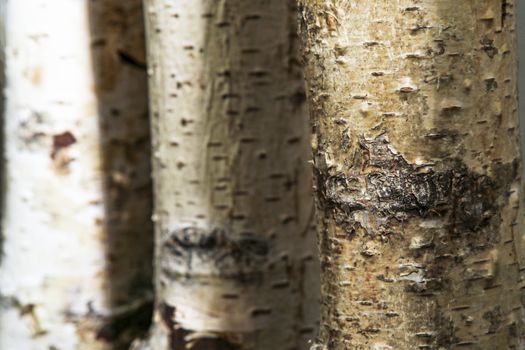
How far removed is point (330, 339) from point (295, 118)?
0.66 meters

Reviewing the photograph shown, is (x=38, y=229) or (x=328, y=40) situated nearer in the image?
(x=328, y=40)

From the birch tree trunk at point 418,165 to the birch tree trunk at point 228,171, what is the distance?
620mm

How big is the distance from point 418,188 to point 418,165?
22mm

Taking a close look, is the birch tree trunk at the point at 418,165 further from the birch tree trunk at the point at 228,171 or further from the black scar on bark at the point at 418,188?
the birch tree trunk at the point at 228,171

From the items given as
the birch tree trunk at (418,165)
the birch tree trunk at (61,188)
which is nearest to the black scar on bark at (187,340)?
the birch tree trunk at (61,188)

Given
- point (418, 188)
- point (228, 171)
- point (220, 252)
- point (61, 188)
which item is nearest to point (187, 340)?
point (220, 252)

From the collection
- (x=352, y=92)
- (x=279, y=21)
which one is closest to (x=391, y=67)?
(x=352, y=92)

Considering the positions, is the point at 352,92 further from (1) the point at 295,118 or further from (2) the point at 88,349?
(2) the point at 88,349

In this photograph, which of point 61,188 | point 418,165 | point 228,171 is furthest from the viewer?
point 61,188

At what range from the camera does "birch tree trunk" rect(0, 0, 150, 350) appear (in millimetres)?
1996

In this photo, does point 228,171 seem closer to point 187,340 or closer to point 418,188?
point 187,340

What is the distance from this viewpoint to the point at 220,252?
1.63 metres

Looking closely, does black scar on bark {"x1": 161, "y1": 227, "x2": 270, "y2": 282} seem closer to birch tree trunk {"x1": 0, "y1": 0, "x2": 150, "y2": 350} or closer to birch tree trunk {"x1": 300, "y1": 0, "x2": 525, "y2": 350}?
birch tree trunk {"x1": 0, "y1": 0, "x2": 150, "y2": 350}

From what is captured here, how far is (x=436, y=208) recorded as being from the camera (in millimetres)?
938
